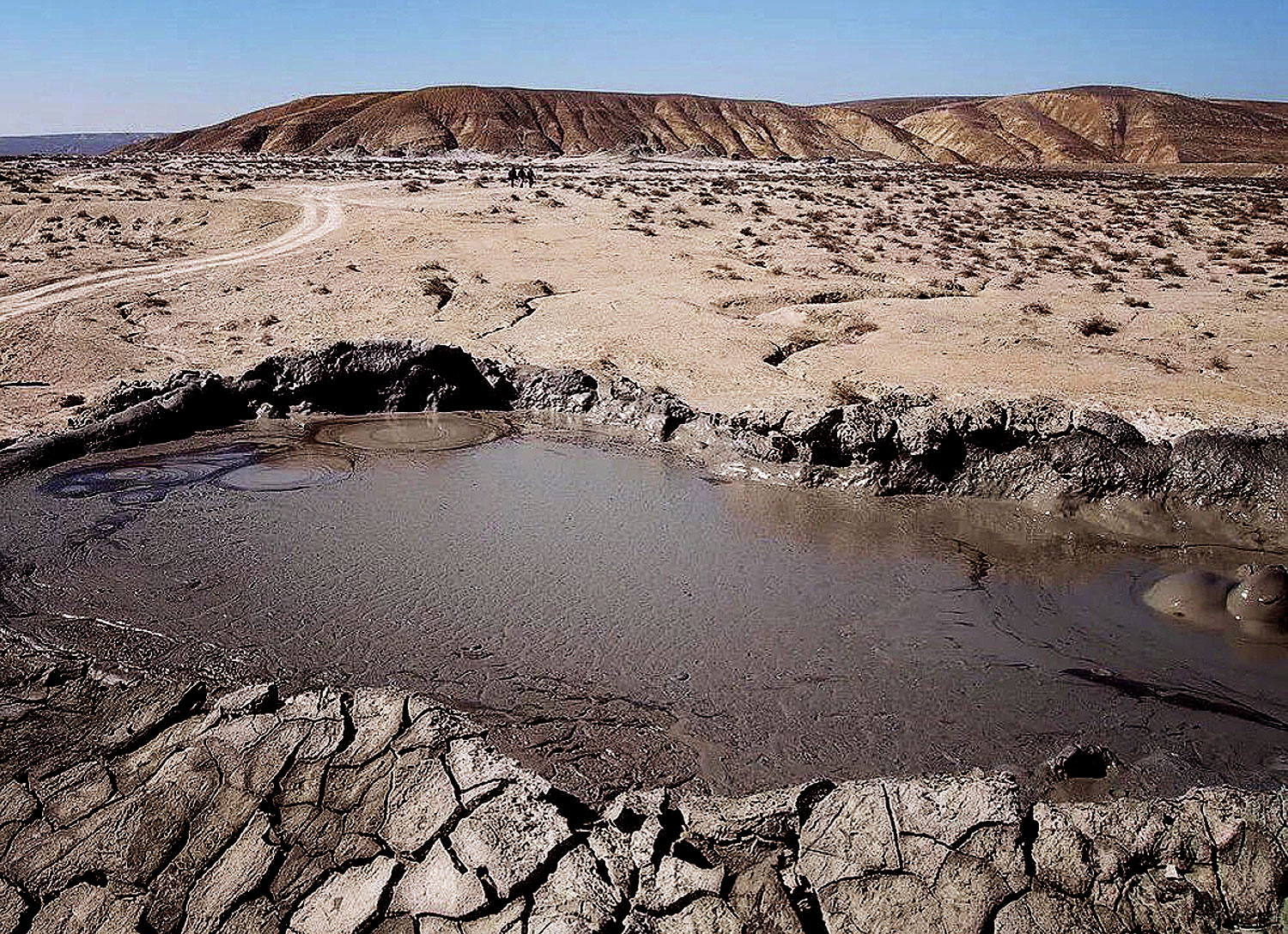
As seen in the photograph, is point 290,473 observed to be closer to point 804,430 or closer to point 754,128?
point 804,430

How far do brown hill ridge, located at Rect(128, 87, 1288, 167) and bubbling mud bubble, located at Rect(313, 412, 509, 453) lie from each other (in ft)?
170

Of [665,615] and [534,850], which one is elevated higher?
[534,850]

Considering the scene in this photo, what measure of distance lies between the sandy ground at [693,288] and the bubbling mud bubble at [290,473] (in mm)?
3273

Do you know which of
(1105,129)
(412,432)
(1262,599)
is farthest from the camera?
(1105,129)

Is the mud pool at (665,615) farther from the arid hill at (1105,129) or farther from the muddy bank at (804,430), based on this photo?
the arid hill at (1105,129)

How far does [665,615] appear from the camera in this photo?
6.29 m

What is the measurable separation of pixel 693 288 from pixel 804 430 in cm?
788

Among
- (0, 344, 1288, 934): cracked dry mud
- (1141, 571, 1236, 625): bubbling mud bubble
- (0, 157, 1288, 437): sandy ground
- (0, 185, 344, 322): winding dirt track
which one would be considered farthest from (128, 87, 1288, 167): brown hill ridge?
(0, 344, 1288, 934): cracked dry mud

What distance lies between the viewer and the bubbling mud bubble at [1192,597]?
20.7 ft

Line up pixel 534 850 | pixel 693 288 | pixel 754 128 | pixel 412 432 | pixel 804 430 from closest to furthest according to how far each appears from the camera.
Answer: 1. pixel 534 850
2. pixel 804 430
3. pixel 412 432
4. pixel 693 288
5. pixel 754 128

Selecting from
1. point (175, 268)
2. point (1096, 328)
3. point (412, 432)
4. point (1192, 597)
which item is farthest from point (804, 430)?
point (175, 268)

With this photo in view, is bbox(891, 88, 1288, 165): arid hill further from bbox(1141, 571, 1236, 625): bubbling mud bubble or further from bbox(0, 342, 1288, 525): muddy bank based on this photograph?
bbox(1141, 571, 1236, 625): bubbling mud bubble

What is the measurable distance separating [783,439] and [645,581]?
270cm

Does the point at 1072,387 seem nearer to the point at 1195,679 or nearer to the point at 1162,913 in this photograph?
the point at 1195,679
